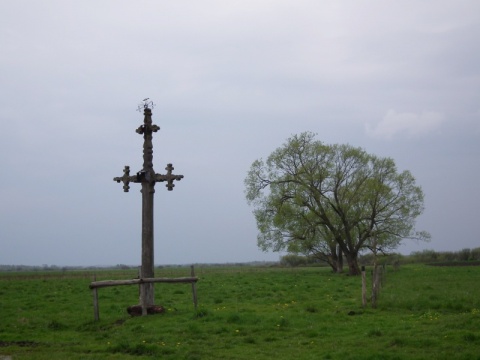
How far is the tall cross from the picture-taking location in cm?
1817

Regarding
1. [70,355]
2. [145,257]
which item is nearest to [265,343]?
[70,355]

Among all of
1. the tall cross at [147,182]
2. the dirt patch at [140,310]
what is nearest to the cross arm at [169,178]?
the tall cross at [147,182]

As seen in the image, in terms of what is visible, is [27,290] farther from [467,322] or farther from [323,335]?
[467,322]

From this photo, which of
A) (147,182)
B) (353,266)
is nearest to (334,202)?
(353,266)

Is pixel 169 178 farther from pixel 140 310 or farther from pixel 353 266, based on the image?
pixel 353 266

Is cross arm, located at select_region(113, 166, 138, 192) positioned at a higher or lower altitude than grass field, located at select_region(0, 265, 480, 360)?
higher

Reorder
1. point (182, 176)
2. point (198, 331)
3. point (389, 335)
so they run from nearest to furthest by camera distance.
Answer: point (389, 335), point (198, 331), point (182, 176)

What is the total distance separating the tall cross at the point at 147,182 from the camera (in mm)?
18172

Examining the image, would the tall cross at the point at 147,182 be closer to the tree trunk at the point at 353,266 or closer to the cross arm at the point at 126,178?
the cross arm at the point at 126,178

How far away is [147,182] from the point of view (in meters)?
18.5

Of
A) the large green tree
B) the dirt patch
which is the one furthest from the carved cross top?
the large green tree

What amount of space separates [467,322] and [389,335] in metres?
2.21

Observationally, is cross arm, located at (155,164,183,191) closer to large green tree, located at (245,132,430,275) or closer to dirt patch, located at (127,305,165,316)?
dirt patch, located at (127,305,165,316)

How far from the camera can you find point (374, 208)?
159 feet
